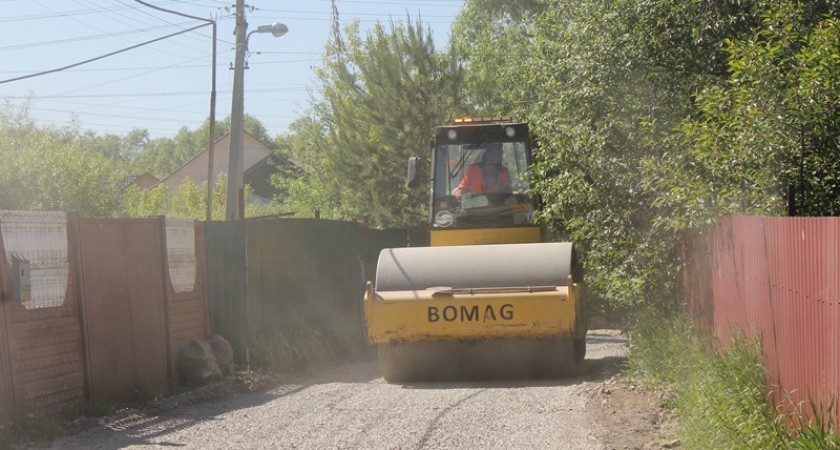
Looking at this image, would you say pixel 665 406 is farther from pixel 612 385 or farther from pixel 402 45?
pixel 402 45

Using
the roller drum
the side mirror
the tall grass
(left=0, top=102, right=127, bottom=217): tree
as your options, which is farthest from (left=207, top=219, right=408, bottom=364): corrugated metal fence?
(left=0, top=102, right=127, bottom=217): tree

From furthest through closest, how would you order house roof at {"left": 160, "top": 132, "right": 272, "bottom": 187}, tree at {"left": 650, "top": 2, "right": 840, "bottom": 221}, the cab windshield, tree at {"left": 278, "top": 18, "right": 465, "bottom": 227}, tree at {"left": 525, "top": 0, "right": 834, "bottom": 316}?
house roof at {"left": 160, "top": 132, "right": 272, "bottom": 187} → tree at {"left": 278, "top": 18, "right": 465, "bottom": 227} → the cab windshield → tree at {"left": 525, "top": 0, "right": 834, "bottom": 316} → tree at {"left": 650, "top": 2, "right": 840, "bottom": 221}

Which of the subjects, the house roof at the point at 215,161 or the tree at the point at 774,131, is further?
the house roof at the point at 215,161

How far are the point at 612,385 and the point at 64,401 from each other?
5556 millimetres

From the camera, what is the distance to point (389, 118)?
25.4 metres

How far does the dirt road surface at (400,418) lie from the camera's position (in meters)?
8.12

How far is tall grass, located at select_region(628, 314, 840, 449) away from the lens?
19.1 feet

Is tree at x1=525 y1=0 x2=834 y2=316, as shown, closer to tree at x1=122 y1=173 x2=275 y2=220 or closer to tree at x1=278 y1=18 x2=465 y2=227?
tree at x1=278 y1=18 x2=465 y2=227

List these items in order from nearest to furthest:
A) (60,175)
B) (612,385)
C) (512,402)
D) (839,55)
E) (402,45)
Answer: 1. (839,55)
2. (512,402)
3. (612,385)
4. (402,45)
5. (60,175)

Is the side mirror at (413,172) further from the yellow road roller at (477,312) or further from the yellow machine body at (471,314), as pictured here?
the yellow machine body at (471,314)

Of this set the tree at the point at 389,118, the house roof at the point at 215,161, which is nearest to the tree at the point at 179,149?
the house roof at the point at 215,161

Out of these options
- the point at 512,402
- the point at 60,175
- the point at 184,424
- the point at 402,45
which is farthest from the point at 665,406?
the point at 60,175

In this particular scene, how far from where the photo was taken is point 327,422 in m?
9.11

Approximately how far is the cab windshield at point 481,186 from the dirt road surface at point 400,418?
101 inches
